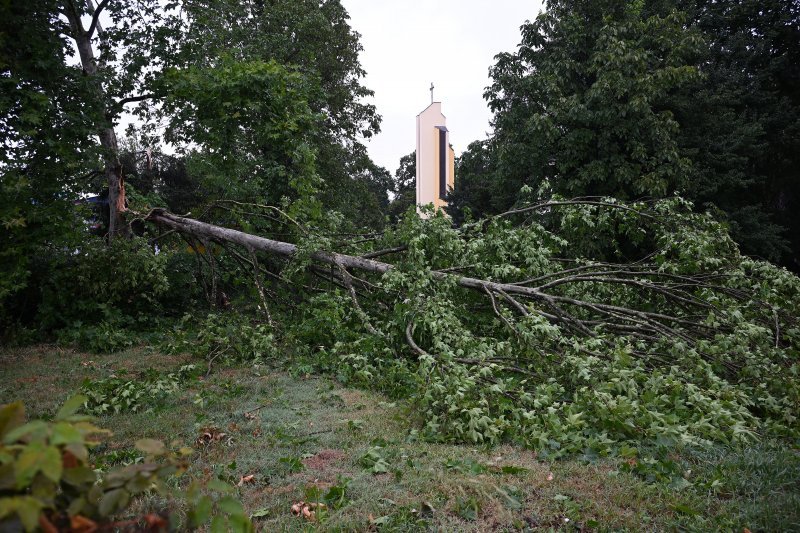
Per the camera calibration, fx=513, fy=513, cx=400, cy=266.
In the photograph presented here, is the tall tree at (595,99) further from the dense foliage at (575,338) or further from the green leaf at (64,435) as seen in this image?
the green leaf at (64,435)

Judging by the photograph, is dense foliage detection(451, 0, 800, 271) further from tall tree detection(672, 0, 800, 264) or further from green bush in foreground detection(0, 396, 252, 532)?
green bush in foreground detection(0, 396, 252, 532)

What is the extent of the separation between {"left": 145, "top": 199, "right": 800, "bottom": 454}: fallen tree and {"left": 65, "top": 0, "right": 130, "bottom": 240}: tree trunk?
6.78 ft

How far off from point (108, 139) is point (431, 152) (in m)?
21.3

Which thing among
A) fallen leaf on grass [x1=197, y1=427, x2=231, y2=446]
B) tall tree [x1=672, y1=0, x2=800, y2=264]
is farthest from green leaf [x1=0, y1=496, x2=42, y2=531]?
tall tree [x1=672, y1=0, x2=800, y2=264]

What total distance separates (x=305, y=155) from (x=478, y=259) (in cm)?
377

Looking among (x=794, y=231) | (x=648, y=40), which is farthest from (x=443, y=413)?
(x=794, y=231)

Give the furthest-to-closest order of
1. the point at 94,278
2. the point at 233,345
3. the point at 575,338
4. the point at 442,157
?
the point at 442,157 < the point at 94,278 < the point at 233,345 < the point at 575,338

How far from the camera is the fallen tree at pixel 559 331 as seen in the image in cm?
363

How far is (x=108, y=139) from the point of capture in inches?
345

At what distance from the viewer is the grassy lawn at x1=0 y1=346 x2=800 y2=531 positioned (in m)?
2.45

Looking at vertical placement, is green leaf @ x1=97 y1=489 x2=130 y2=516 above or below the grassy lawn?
above

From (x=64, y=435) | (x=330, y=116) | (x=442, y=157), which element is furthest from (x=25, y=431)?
(x=442, y=157)

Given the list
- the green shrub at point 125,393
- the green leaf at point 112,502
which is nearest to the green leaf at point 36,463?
the green leaf at point 112,502

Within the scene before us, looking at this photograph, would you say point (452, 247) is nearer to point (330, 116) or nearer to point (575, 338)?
point (575, 338)
